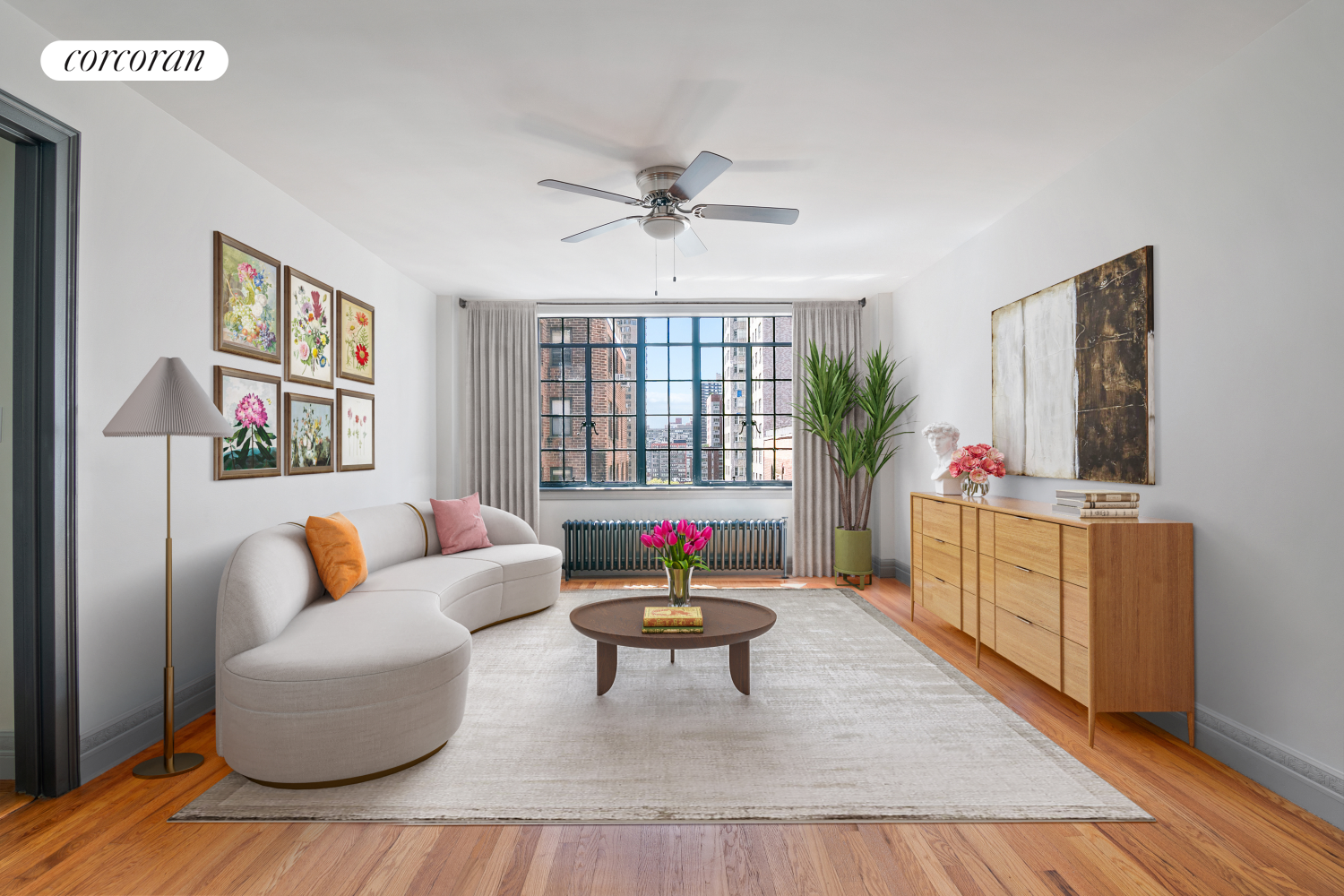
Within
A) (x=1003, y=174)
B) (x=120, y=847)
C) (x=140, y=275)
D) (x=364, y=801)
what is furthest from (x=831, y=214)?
(x=120, y=847)

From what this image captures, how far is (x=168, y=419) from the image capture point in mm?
2381

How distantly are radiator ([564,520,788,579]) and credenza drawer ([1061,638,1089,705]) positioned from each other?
3512 millimetres

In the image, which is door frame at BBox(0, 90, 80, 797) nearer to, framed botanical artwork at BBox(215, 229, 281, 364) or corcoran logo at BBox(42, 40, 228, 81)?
corcoran logo at BBox(42, 40, 228, 81)

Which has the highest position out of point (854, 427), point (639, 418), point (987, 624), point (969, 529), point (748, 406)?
point (748, 406)

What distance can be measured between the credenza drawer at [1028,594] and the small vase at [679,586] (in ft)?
5.19

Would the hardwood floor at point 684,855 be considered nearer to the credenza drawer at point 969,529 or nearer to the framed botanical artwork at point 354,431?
the credenza drawer at point 969,529

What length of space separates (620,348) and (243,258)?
12.1 ft

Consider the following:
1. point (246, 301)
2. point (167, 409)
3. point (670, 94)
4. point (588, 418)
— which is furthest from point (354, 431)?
point (670, 94)

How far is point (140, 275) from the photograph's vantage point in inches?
107

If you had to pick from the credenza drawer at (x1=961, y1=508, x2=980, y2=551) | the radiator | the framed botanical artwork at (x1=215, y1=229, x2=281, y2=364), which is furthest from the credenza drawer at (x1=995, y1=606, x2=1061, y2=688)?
the framed botanical artwork at (x1=215, y1=229, x2=281, y2=364)

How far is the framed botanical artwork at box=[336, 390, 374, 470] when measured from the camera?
439 centimetres

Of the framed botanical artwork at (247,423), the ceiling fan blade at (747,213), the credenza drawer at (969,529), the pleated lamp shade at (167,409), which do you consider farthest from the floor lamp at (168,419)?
the credenza drawer at (969,529)

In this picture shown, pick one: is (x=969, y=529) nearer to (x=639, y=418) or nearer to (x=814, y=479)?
(x=814, y=479)

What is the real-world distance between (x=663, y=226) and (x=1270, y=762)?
130 inches
